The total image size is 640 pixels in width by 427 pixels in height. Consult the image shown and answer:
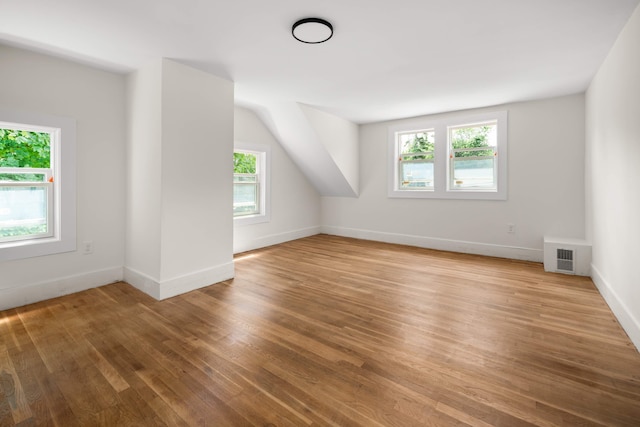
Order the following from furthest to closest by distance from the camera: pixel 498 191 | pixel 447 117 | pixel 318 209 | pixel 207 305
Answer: pixel 318 209, pixel 447 117, pixel 498 191, pixel 207 305

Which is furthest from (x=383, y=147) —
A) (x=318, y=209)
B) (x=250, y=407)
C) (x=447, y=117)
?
(x=250, y=407)

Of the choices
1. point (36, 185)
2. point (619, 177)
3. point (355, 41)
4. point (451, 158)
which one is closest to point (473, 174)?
point (451, 158)

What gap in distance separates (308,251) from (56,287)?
3.21 metres

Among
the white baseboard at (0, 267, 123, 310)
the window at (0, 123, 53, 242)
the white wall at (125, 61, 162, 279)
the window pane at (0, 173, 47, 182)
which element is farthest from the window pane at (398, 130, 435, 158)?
the window pane at (0, 173, 47, 182)

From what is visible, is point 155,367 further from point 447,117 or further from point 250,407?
point 447,117

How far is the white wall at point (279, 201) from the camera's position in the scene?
200 inches

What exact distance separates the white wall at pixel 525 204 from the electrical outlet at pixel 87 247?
15.2 ft

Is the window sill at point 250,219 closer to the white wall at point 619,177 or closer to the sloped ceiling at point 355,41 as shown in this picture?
the sloped ceiling at point 355,41

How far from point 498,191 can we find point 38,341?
555cm

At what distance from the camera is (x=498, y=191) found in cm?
471

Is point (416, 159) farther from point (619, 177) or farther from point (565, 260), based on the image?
point (619, 177)

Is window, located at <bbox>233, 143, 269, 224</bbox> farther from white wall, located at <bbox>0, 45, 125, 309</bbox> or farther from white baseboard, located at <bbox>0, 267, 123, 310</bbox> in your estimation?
white baseboard, located at <bbox>0, 267, 123, 310</bbox>

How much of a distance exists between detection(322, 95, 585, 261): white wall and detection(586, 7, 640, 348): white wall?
25.1 inches

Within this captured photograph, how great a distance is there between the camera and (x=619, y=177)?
2580mm
